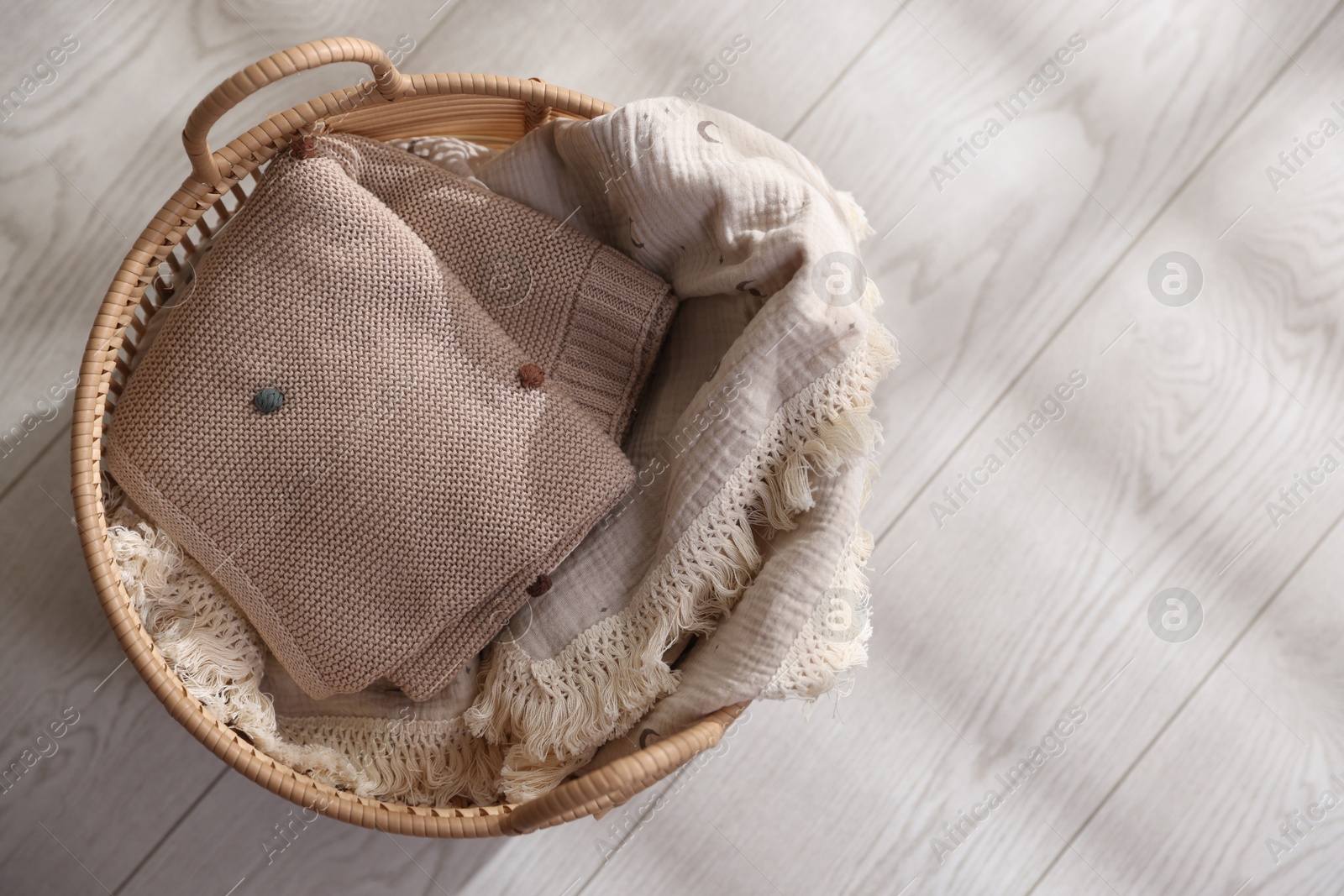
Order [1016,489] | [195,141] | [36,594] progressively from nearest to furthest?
[195,141] → [36,594] → [1016,489]

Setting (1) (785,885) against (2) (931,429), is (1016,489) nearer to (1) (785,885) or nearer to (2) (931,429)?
(2) (931,429)

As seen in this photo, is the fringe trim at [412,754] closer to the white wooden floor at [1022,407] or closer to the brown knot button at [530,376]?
the white wooden floor at [1022,407]

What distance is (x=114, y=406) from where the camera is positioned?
871 millimetres

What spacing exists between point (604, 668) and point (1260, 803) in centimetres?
88

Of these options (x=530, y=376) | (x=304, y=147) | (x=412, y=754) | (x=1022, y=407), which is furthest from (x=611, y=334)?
(x=1022, y=407)

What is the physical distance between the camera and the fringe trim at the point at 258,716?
80cm

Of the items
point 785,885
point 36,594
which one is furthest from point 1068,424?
point 36,594

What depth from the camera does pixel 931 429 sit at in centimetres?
112

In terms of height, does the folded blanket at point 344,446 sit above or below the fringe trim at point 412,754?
above

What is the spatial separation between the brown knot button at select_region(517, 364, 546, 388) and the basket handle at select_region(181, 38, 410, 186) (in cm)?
28

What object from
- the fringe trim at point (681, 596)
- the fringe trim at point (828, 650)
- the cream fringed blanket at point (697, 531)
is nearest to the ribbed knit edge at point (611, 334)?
the cream fringed blanket at point (697, 531)

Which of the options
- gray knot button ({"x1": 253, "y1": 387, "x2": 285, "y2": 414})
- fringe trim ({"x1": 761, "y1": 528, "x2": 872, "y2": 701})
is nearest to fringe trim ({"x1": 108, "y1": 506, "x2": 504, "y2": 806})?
gray knot button ({"x1": 253, "y1": 387, "x2": 285, "y2": 414})

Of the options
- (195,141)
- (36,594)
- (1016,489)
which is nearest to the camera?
(195,141)

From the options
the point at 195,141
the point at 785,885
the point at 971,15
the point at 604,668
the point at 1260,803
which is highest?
the point at 971,15
